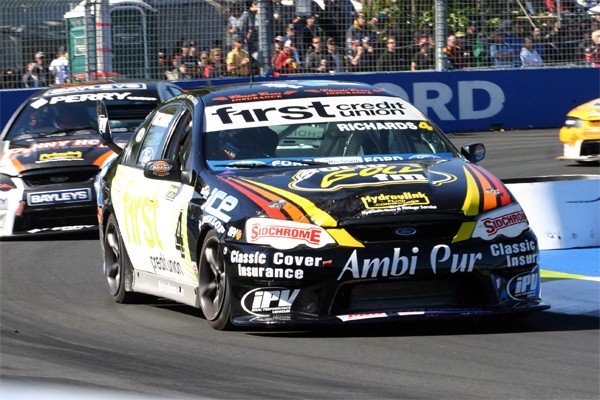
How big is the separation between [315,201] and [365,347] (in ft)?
2.56

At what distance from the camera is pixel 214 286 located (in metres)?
6.93

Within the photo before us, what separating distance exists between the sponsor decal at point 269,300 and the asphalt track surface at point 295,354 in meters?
0.18

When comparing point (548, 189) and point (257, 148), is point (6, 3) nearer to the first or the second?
point (548, 189)

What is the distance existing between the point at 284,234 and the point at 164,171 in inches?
49.1

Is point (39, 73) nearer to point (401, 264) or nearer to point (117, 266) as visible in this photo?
point (117, 266)

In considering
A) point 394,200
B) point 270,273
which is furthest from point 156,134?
point 394,200

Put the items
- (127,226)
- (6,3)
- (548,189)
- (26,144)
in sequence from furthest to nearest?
(6,3) < (26,144) < (548,189) < (127,226)

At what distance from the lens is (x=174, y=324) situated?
291 inches

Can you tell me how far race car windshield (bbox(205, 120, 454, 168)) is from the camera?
7414mm

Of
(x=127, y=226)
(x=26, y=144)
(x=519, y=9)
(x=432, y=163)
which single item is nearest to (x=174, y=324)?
(x=127, y=226)

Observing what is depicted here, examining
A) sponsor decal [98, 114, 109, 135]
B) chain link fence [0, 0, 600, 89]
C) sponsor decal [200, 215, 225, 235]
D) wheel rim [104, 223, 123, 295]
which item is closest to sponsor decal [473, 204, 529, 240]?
sponsor decal [200, 215, 225, 235]

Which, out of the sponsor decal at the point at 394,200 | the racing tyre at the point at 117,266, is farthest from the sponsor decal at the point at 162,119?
the sponsor decal at the point at 394,200

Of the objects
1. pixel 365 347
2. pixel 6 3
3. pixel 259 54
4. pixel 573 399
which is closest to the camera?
pixel 573 399

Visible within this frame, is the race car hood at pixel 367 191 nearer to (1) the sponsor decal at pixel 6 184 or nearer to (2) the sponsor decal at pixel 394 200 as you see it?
(2) the sponsor decal at pixel 394 200
